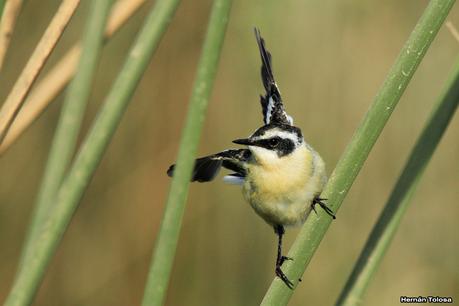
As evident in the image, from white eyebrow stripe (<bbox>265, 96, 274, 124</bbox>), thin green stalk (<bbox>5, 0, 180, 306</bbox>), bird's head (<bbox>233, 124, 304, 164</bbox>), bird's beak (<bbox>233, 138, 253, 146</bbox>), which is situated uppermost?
white eyebrow stripe (<bbox>265, 96, 274, 124</bbox>)

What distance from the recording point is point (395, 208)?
188cm

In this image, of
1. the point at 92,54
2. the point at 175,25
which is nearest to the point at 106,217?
the point at 175,25

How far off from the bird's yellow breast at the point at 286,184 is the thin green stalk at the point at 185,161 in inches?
41.8

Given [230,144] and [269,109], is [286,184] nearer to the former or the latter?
[269,109]

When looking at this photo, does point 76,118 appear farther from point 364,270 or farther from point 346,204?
point 346,204

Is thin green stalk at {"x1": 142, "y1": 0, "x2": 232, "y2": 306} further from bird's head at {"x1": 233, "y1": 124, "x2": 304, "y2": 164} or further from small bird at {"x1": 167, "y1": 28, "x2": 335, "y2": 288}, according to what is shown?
bird's head at {"x1": 233, "y1": 124, "x2": 304, "y2": 164}

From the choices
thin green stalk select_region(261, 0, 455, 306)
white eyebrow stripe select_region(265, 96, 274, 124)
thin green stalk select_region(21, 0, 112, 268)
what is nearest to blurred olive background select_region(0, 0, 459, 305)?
white eyebrow stripe select_region(265, 96, 274, 124)

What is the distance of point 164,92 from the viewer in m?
3.85

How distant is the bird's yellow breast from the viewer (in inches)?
95.2

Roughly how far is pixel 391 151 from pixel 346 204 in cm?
38

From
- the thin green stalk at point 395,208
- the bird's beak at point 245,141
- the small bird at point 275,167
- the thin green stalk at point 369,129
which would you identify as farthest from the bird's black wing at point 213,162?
the thin green stalk at point 369,129

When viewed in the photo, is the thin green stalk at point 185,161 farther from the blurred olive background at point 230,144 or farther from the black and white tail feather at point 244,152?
the blurred olive background at point 230,144

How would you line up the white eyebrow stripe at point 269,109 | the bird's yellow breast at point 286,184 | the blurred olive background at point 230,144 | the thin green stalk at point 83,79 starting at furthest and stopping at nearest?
the blurred olive background at point 230,144 → the white eyebrow stripe at point 269,109 → the bird's yellow breast at point 286,184 → the thin green stalk at point 83,79

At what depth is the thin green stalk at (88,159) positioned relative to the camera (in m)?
1.38
